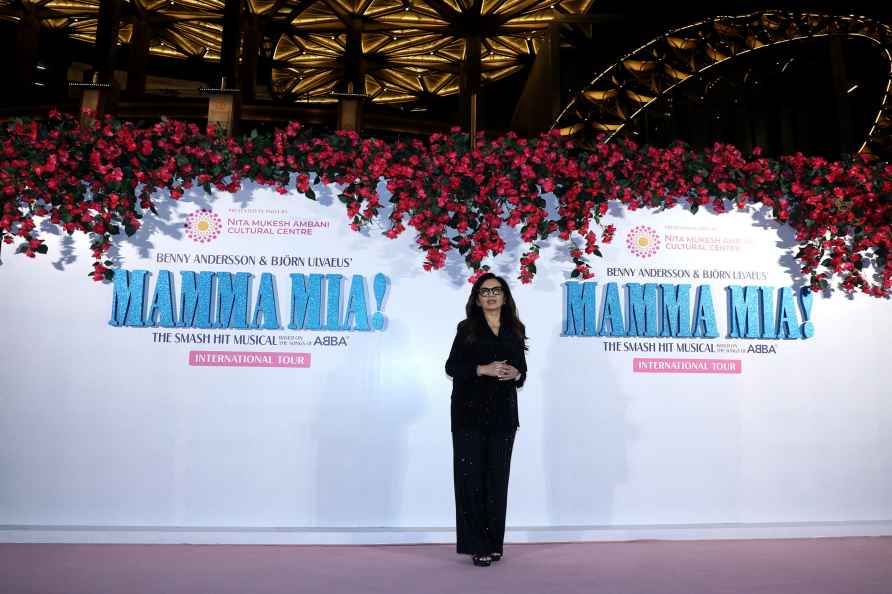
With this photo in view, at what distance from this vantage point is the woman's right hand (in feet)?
10.8

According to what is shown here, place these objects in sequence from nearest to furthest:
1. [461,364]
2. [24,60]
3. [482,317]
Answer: [461,364]
[482,317]
[24,60]

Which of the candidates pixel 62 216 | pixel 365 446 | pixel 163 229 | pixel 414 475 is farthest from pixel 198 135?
pixel 414 475

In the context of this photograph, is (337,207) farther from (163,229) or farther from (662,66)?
(662,66)

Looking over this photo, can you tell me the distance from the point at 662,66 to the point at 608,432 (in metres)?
6.60

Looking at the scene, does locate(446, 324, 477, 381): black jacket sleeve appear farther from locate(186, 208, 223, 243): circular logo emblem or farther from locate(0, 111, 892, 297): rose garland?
locate(186, 208, 223, 243): circular logo emblem

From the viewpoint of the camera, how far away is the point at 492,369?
10.8 feet

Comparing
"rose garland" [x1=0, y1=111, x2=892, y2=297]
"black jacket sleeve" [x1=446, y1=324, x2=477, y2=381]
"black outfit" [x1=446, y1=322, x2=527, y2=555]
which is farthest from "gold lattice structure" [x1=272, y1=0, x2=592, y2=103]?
"black outfit" [x1=446, y1=322, x2=527, y2=555]

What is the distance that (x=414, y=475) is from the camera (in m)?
4.11

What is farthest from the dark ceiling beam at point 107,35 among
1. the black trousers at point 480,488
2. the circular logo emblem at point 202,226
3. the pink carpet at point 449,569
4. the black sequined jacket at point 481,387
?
the black trousers at point 480,488

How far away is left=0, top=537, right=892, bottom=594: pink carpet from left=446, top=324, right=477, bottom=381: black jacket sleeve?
3.07 ft

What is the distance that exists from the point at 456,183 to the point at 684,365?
72.9 inches

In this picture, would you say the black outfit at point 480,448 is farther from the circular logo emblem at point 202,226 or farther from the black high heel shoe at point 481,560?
the circular logo emblem at point 202,226

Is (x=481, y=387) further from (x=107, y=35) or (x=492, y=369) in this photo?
(x=107, y=35)

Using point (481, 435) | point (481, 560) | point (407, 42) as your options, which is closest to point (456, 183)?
point (481, 435)
